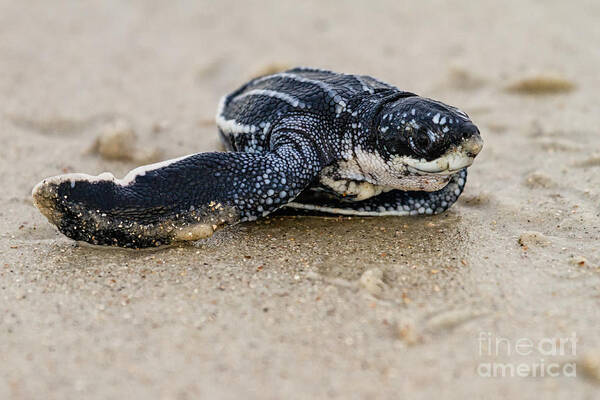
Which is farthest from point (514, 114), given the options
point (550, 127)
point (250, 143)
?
point (250, 143)

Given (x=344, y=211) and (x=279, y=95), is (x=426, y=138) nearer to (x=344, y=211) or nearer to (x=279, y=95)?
(x=344, y=211)

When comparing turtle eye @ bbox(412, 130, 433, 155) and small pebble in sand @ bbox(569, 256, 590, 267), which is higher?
turtle eye @ bbox(412, 130, 433, 155)

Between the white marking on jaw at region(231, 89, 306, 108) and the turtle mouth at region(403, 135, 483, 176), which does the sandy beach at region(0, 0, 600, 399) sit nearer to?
the turtle mouth at region(403, 135, 483, 176)

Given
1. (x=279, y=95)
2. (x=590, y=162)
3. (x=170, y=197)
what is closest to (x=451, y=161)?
(x=279, y=95)

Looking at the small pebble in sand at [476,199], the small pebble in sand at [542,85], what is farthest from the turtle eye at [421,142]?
the small pebble in sand at [542,85]

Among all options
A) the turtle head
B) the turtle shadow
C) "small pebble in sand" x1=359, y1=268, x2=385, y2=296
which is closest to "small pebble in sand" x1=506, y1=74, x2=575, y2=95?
the turtle shadow

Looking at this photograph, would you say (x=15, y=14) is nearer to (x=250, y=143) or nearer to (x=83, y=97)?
(x=83, y=97)

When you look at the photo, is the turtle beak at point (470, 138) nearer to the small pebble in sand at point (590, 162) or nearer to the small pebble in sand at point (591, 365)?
the small pebble in sand at point (591, 365)
